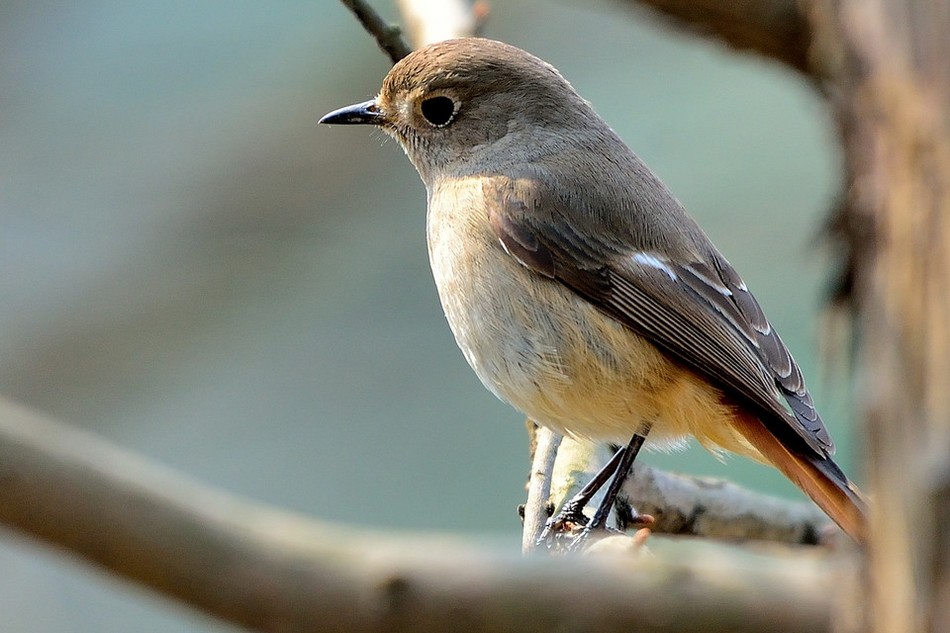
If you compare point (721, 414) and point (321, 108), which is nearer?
point (721, 414)

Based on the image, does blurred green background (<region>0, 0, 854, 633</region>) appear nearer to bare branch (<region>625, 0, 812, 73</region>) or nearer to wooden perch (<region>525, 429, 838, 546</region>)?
wooden perch (<region>525, 429, 838, 546</region>)

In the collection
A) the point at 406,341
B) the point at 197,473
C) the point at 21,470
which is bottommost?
the point at 21,470

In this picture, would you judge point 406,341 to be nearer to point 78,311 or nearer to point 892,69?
point 78,311

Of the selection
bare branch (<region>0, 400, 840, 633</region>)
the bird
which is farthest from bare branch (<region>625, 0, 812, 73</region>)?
the bird

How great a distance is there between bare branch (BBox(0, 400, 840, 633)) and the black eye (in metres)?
2.74

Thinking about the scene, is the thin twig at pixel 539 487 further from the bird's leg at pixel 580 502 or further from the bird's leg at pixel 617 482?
the bird's leg at pixel 617 482

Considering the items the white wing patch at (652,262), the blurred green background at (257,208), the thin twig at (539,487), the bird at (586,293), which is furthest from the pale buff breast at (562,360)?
the blurred green background at (257,208)

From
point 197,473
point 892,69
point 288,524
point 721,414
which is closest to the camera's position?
point 892,69

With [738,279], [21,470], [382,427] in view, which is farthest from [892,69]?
[382,427]

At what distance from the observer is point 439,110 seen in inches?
169

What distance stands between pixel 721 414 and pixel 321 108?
4876 mm

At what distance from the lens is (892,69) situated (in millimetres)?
1438

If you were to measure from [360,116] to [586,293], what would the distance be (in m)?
1.17

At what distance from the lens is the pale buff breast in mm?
3684
